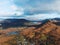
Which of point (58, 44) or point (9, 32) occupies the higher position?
point (9, 32)

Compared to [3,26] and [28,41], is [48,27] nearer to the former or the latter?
[28,41]

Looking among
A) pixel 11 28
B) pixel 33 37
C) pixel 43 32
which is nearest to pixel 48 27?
pixel 43 32

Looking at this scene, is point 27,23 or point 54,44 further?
point 27,23

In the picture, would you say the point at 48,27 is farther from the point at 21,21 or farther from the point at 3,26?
the point at 3,26

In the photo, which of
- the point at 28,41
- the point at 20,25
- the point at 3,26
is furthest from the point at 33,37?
the point at 3,26

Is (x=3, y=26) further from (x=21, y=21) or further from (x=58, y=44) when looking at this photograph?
(x=58, y=44)

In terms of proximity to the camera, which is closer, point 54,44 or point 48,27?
point 54,44

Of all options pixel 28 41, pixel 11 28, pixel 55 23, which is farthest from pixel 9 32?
pixel 55 23

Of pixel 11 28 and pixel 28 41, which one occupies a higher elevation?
pixel 11 28
